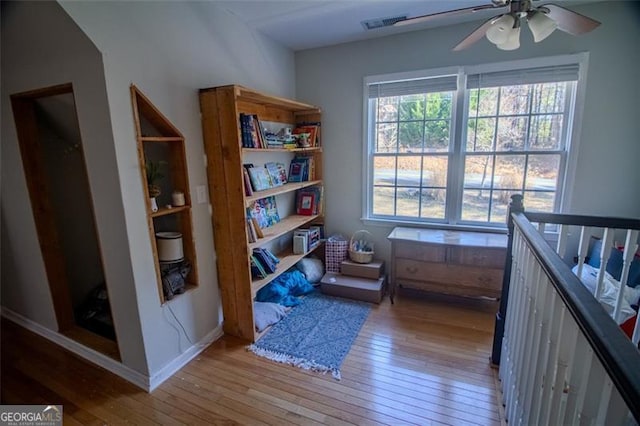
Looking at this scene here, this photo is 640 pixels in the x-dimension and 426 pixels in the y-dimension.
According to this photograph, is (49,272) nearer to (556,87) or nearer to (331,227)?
(331,227)

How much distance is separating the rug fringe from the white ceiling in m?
2.66

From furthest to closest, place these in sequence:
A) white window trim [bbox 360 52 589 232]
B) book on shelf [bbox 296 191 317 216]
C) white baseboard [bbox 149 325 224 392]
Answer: book on shelf [bbox 296 191 317 216] < white window trim [bbox 360 52 589 232] < white baseboard [bbox 149 325 224 392]

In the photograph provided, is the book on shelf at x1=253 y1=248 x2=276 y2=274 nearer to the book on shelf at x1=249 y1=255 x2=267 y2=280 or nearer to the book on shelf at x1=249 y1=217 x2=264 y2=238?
the book on shelf at x1=249 y1=255 x2=267 y2=280

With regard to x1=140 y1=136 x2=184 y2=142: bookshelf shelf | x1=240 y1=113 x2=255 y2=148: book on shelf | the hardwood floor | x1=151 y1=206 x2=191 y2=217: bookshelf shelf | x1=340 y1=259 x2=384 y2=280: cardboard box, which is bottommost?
the hardwood floor

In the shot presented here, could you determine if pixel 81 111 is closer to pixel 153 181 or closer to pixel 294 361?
pixel 153 181

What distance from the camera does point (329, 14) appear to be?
8.41 feet

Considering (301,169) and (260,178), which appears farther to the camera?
(301,169)

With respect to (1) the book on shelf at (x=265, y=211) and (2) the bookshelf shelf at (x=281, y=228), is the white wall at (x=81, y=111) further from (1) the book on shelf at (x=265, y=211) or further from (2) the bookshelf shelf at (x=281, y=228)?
(1) the book on shelf at (x=265, y=211)

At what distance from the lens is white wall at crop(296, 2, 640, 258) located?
2.46m

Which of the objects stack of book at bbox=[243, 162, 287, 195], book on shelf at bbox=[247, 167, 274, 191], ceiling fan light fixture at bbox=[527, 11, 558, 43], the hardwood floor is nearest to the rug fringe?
the hardwood floor

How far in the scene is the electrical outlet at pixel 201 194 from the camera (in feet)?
7.22

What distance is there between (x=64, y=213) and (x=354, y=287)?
2646mm

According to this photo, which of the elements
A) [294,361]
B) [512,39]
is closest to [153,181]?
[294,361]

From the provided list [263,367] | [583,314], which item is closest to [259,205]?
[263,367]
